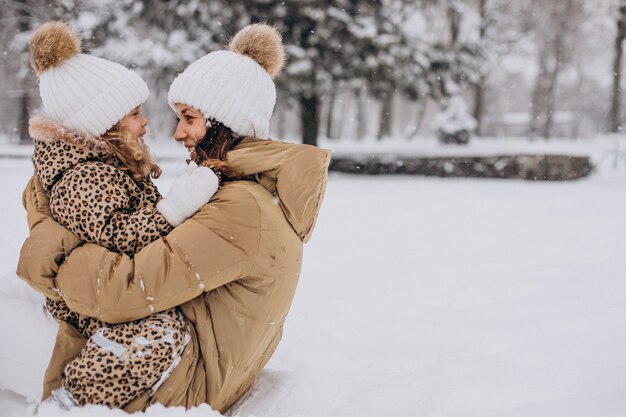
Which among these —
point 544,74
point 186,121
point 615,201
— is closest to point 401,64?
point 615,201

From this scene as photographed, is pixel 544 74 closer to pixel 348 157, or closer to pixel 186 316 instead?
pixel 348 157

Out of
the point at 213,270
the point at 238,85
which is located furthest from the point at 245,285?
the point at 238,85

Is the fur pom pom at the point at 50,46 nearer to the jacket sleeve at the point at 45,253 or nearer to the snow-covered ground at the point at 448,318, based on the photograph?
the jacket sleeve at the point at 45,253

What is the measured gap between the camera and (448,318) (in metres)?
3.56

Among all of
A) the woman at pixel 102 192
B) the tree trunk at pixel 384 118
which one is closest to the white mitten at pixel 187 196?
the woman at pixel 102 192

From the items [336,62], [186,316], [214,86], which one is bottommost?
[186,316]

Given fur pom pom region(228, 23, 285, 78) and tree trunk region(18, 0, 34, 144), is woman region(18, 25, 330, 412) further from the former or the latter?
tree trunk region(18, 0, 34, 144)

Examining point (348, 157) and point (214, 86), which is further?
point (348, 157)

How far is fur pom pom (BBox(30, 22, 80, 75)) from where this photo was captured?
6.79ft

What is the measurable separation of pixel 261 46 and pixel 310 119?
9.18 meters

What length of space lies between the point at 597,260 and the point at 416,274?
1732 millimetres

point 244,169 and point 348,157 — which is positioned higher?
point 244,169

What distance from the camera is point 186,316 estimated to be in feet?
6.59

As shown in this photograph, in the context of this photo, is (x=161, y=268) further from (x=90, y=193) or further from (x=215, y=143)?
(x=215, y=143)
